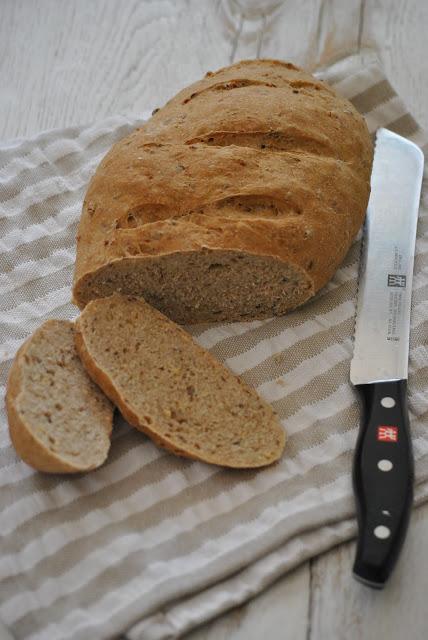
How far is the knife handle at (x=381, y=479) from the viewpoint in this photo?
2.34 m

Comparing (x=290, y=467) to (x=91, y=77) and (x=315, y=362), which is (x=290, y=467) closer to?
(x=315, y=362)

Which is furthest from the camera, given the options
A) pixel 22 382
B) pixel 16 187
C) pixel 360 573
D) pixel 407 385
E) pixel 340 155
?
pixel 16 187

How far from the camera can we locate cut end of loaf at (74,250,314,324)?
2814 millimetres

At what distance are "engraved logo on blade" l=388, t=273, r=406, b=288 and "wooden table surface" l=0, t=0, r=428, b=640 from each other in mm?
1055

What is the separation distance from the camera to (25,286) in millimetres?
3223

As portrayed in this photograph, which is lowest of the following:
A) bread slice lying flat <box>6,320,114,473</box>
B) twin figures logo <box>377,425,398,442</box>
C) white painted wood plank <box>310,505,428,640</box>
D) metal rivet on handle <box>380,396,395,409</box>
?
white painted wood plank <box>310,505,428,640</box>

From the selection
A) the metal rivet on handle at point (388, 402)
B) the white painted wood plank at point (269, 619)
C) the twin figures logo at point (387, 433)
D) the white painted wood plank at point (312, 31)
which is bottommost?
the white painted wood plank at point (269, 619)

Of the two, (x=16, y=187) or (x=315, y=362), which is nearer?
(x=315, y=362)

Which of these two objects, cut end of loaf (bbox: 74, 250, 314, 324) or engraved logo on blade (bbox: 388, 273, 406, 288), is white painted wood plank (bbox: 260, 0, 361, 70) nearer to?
engraved logo on blade (bbox: 388, 273, 406, 288)

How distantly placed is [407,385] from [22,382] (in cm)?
130

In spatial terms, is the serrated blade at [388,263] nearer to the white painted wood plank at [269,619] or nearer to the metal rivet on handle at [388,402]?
the metal rivet on handle at [388,402]

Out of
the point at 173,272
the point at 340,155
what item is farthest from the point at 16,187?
the point at 340,155

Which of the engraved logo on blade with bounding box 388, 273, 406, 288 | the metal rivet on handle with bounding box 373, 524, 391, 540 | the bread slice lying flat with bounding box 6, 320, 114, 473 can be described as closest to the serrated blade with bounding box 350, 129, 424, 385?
the engraved logo on blade with bounding box 388, 273, 406, 288

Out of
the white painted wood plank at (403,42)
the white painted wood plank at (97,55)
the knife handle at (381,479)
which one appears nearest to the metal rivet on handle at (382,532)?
the knife handle at (381,479)
